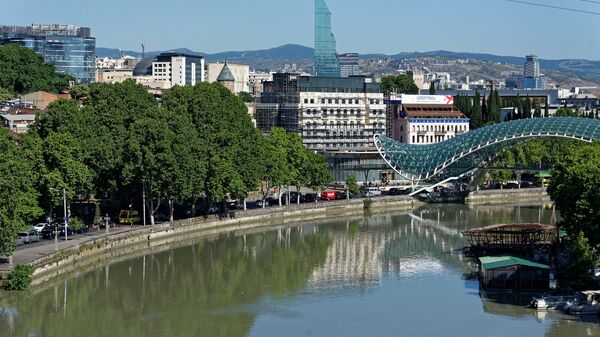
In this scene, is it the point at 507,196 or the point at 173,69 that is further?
the point at 173,69

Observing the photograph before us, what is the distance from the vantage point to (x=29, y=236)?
42.1 metres

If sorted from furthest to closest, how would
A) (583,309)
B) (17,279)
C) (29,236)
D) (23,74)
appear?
(23,74)
(29,236)
(17,279)
(583,309)

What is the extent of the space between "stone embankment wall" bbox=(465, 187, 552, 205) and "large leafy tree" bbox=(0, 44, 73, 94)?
1288 inches

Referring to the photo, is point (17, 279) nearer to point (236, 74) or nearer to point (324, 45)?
point (324, 45)

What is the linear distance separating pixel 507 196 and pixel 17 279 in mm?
37060

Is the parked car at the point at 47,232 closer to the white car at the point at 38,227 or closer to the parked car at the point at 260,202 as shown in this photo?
the white car at the point at 38,227

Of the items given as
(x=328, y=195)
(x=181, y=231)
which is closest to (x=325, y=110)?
(x=328, y=195)

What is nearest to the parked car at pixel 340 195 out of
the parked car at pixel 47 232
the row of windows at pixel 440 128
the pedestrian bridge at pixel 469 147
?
the pedestrian bridge at pixel 469 147

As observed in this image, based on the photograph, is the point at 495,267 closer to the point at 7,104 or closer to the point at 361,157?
the point at 361,157

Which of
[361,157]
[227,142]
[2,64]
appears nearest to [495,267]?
[227,142]

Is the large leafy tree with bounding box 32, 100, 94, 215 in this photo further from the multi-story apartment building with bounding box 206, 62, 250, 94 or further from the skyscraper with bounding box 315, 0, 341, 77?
the multi-story apartment building with bounding box 206, 62, 250, 94

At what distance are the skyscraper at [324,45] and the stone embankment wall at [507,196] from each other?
66.6ft

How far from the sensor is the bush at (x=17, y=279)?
114 feet

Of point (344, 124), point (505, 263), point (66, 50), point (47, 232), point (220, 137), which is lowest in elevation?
point (47, 232)
